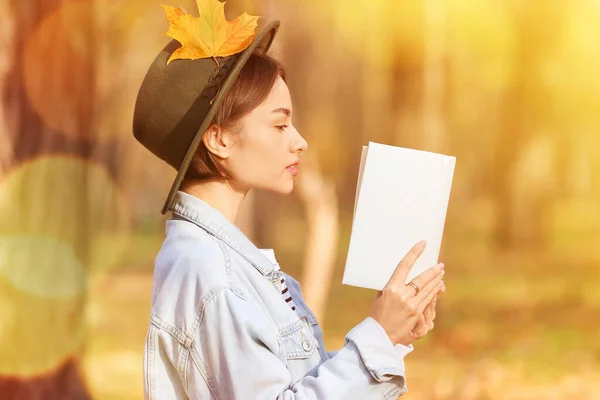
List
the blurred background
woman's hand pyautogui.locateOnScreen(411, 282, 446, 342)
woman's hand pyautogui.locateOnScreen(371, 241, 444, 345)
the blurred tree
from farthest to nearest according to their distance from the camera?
the blurred background, the blurred tree, woman's hand pyautogui.locateOnScreen(411, 282, 446, 342), woman's hand pyautogui.locateOnScreen(371, 241, 444, 345)

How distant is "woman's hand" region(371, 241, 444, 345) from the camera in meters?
1.18

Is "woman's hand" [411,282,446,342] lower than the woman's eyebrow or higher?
lower

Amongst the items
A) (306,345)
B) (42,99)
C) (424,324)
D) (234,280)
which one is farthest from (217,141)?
(42,99)

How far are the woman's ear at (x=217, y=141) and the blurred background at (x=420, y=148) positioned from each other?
84.2 inches

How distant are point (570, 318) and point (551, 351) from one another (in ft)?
0.52

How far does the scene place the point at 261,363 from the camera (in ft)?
3.53

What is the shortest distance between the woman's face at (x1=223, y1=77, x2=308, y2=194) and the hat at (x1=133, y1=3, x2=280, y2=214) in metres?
0.07

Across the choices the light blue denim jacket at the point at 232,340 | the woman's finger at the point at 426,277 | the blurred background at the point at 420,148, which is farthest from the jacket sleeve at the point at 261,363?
the blurred background at the point at 420,148

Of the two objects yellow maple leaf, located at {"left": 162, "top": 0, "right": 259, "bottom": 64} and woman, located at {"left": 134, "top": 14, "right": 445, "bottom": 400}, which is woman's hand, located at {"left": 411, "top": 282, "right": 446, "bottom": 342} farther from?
yellow maple leaf, located at {"left": 162, "top": 0, "right": 259, "bottom": 64}

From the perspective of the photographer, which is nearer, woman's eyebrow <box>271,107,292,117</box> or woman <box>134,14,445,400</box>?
woman <box>134,14,445,400</box>

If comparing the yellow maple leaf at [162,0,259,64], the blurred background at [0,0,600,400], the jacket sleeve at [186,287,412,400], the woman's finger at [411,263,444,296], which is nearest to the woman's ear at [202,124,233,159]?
the yellow maple leaf at [162,0,259,64]

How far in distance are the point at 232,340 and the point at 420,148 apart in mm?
2443

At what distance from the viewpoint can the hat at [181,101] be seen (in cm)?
120

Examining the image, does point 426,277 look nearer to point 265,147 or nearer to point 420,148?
point 265,147
